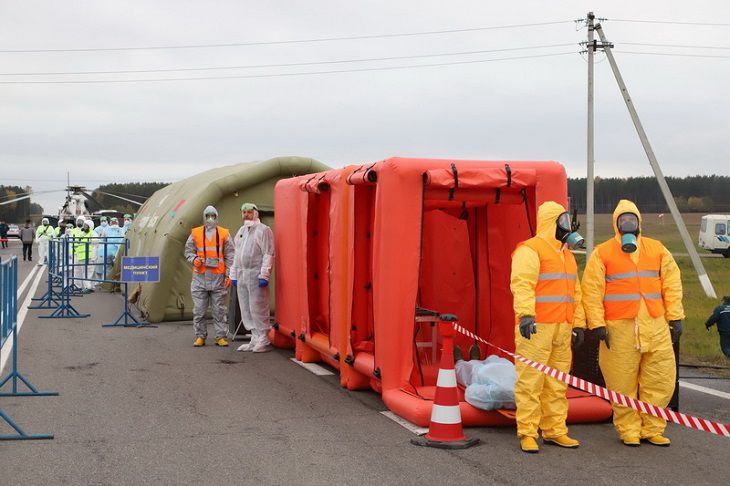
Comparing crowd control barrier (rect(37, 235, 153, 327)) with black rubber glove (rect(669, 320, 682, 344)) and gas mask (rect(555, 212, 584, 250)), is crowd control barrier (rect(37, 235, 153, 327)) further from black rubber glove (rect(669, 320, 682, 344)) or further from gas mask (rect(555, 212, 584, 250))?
black rubber glove (rect(669, 320, 682, 344))

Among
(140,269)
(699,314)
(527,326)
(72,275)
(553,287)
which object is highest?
(553,287)

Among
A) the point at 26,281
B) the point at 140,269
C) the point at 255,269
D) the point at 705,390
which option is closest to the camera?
the point at 705,390

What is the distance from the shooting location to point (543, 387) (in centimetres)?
709

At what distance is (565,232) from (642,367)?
1286 millimetres

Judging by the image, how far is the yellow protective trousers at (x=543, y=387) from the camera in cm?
696

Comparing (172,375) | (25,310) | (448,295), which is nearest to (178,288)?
(25,310)

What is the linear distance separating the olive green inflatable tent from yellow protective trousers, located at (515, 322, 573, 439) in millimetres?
10708

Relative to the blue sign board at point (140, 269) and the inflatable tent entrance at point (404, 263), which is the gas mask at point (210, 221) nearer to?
the inflatable tent entrance at point (404, 263)

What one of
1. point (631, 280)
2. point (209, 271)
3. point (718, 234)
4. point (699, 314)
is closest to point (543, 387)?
point (631, 280)

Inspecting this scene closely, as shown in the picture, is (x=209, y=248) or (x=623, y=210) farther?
(x=209, y=248)

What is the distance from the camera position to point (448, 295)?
10.1m

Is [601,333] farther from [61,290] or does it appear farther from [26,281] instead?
[26,281]

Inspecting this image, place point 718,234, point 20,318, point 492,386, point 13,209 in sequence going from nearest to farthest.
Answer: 1. point 492,386
2. point 20,318
3. point 718,234
4. point 13,209

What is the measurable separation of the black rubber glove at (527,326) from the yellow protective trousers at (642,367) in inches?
31.4
